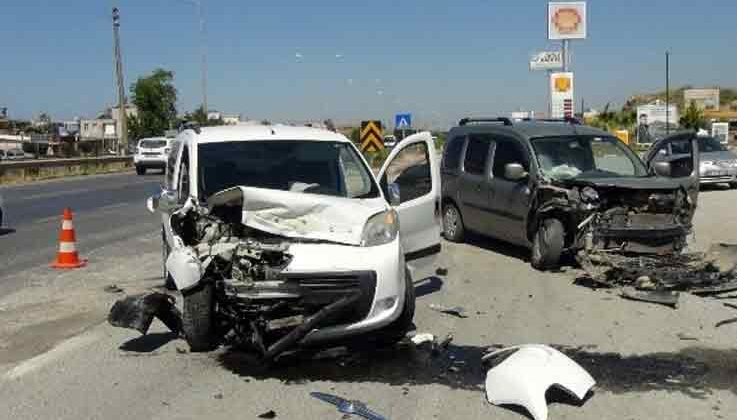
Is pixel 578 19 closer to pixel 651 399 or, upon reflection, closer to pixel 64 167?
pixel 64 167

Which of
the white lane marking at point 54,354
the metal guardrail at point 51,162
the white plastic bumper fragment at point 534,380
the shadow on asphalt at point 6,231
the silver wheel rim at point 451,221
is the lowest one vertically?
the white lane marking at point 54,354

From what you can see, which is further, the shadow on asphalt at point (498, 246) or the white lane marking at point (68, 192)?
the white lane marking at point (68, 192)

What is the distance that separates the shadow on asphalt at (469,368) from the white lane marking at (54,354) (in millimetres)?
1305

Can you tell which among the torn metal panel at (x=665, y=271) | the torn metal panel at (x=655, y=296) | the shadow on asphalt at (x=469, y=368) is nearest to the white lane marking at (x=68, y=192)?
the torn metal panel at (x=665, y=271)

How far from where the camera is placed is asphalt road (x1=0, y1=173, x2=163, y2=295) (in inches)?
498

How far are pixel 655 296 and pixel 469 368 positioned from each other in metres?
3.11

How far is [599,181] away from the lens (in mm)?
9906

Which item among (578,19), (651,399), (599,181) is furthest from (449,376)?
(578,19)

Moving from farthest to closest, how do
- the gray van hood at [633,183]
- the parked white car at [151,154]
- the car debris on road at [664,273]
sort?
the parked white car at [151,154]
the gray van hood at [633,183]
the car debris on road at [664,273]

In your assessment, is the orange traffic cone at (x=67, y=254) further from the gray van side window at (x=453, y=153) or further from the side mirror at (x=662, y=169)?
the side mirror at (x=662, y=169)

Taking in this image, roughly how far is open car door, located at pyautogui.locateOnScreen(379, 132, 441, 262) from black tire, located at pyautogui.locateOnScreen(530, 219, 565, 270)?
2.20m

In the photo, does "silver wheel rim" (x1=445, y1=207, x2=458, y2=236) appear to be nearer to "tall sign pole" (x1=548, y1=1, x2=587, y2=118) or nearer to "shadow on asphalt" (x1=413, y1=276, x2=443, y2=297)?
"shadow on asphalt" (x1=413, y1=276, x2=443, y2=297)

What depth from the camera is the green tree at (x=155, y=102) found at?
85625mm

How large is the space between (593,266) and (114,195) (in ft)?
63.5
